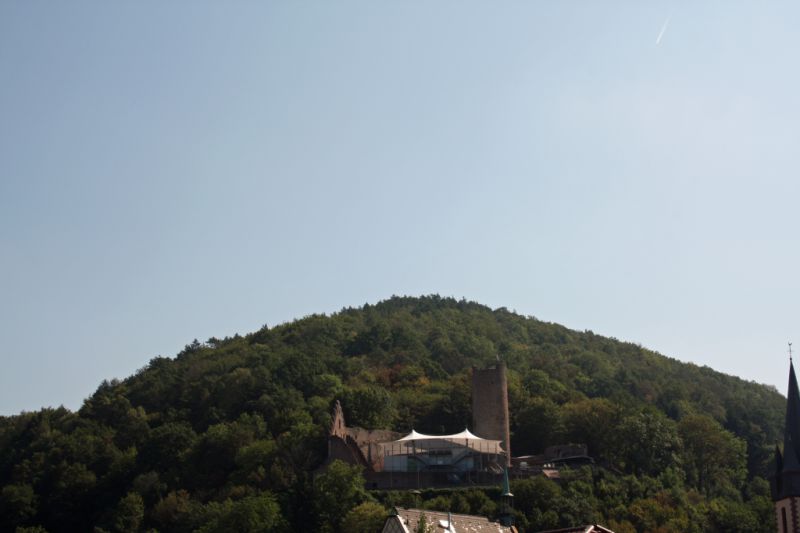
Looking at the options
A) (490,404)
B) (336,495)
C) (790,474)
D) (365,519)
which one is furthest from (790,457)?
(490,404)

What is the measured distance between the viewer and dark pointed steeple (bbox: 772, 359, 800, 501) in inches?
1927

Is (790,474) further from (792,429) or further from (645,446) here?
(645,446)

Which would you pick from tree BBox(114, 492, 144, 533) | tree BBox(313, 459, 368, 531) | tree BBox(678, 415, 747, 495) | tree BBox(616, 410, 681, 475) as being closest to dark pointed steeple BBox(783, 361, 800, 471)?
tree BBox(313, 459, 368, 531)

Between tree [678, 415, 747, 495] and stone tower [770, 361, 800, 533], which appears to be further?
tree [678, 415, 747, 495]

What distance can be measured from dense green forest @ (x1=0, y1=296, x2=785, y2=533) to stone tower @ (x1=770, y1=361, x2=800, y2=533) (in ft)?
83.2

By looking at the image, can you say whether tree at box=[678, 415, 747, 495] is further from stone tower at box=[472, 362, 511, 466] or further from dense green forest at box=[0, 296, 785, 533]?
stone tower at box=[472, 362, 511, 466]

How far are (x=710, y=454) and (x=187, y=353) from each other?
79273 mm

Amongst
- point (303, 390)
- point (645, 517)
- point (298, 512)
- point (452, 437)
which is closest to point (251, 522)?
point (298, 512)

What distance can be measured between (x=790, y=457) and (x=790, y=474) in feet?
2.36

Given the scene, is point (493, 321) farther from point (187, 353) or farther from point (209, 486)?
point (209, 486)

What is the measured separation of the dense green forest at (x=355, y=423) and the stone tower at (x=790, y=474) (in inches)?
999

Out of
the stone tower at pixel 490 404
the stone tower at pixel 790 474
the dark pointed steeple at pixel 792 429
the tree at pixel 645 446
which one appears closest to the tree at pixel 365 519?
the stone tower at pixel 490 404

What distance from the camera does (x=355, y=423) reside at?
97438 millimetres

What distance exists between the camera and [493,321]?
158 metres
